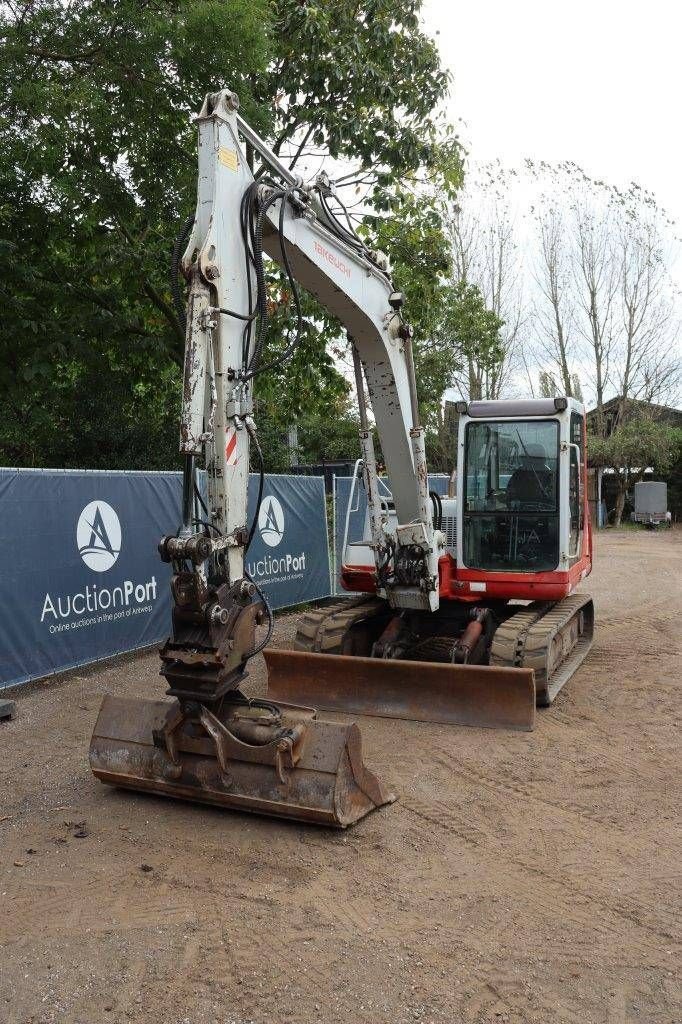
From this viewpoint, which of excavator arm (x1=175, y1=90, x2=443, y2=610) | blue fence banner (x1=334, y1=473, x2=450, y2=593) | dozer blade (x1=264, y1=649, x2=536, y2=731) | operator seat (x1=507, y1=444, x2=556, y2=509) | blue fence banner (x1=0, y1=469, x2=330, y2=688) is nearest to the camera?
excavator arm (x1=175, y1=90, x2=443, y2=610)

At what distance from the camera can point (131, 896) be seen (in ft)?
12.5

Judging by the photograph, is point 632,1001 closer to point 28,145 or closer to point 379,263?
point 379,263

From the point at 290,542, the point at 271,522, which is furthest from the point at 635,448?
the point at 271,522

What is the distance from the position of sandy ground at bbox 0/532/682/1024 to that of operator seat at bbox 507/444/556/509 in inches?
89.3

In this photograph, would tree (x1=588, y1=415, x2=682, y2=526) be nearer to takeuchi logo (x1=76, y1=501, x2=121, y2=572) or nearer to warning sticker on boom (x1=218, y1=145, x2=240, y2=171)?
takeuchi logo (x1=76, y1=501, x2=121, y2=572)

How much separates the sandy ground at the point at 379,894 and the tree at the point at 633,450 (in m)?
24.1

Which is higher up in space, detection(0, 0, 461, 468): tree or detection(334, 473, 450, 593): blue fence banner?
detection(0, 0, 461, 468): tree

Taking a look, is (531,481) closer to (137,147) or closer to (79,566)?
(79,566)

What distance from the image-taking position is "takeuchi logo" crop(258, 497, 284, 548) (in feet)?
35.8

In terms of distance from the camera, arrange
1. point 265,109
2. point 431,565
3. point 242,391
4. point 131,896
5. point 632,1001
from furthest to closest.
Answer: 1. point 265,109
2. point 431,565
3. point 242,391
4. point 131,896
5. point 632,1001

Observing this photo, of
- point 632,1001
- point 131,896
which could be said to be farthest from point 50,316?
point 632,1001

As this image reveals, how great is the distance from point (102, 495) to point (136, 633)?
1.51 metres

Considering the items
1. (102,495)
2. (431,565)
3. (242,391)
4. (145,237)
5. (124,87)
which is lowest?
(431,565)

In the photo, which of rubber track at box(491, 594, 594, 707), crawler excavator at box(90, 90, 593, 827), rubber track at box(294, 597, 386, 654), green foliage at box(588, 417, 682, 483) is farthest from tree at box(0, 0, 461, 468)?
green foliage at box(588, 417, 682, 483)
